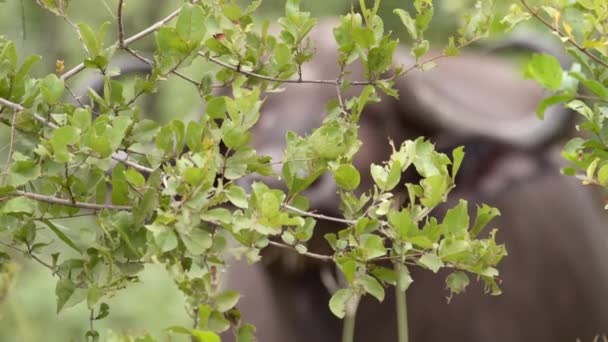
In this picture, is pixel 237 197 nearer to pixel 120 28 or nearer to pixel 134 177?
pixel 134 177

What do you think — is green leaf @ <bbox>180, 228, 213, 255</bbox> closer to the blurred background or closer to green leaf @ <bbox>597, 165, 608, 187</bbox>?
green leaf @ <bbox>597, 165, 608, 187</bbox>

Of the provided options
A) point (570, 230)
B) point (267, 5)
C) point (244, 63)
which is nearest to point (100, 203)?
point (244, 63)

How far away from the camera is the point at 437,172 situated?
1072 millimetres

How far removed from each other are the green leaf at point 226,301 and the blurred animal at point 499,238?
6.28 ft

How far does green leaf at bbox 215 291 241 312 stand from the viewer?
954mm

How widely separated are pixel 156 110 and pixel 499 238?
2347 mm

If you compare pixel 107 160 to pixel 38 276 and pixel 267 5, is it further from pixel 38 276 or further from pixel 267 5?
pixel 267 5

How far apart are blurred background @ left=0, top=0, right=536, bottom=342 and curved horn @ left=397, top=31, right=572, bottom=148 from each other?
0.27 m

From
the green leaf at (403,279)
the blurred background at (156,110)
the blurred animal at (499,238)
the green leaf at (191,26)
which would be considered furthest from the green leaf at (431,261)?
the blurred background at (156,110)

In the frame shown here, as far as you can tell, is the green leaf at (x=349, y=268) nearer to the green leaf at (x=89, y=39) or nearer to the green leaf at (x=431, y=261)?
the green leaf at (x=431, y=261)

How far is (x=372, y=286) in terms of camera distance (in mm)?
1049

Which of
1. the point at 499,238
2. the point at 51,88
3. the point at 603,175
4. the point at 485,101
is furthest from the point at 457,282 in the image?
the point at 485,101

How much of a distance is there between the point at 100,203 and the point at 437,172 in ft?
1.05

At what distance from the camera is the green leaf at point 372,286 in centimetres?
105
